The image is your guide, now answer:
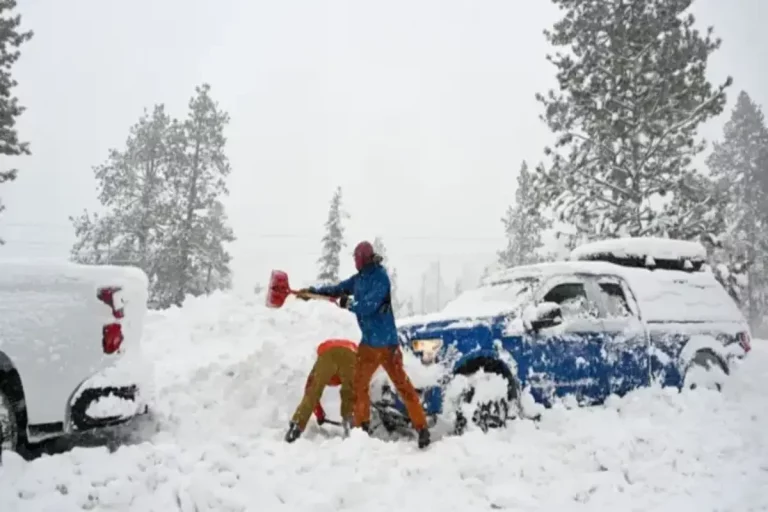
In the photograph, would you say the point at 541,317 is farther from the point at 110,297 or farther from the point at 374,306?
the point at 110,297

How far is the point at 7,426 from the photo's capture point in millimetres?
3854

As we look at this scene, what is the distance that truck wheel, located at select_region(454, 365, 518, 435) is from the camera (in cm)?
543

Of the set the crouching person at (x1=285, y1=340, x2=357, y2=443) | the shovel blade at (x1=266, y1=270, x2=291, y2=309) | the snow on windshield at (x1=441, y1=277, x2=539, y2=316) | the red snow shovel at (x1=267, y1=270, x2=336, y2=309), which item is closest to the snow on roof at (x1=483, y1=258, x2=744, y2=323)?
the snow on windshield at (x1=441, y1=277, x2=539, y2=316)

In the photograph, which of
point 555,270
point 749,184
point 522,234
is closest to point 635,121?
point 555,270

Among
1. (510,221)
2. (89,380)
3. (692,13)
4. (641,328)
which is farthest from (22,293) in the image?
(510,221)

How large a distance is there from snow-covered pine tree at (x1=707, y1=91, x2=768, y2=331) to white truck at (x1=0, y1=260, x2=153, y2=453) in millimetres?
39171

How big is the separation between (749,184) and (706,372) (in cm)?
3767

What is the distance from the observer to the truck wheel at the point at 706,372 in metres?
7.04

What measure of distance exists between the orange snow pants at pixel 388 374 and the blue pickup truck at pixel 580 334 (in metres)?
0.28

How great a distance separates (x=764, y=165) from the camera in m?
37.8

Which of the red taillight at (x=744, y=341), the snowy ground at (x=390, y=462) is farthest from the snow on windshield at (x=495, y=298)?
the red taillight at (x=744, y=341)

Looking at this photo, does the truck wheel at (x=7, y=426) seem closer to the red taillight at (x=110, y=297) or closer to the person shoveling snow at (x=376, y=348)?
the red taillight at (x=110, y=297)

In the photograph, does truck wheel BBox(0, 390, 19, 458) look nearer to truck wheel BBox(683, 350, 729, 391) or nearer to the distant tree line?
truck wheel BBox(683, 350, 729, 391)

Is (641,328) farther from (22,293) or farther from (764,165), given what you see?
(764,165)
